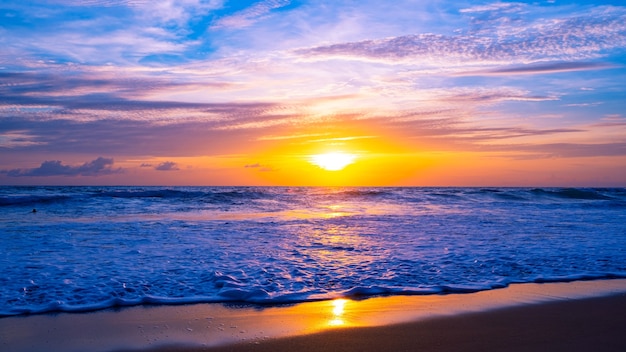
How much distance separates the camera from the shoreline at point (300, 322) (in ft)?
15.0

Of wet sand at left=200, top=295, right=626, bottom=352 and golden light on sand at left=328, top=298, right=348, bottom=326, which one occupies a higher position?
wet sand at left=200, top=295, right=626, bottom=352

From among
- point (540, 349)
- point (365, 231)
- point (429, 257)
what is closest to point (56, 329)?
point (540, 349)

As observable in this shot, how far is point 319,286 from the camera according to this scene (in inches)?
273

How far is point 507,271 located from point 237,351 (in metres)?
5.54

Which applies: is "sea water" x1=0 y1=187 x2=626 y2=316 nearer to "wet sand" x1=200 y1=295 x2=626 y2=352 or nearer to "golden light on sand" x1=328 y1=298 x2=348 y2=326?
"golden light on sand" x1=328 y1=298 x2=348 y2=326

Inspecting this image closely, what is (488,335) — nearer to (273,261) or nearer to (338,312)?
(338,312)

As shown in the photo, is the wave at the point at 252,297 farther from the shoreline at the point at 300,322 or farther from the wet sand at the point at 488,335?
the wet sand at the point at 488,335

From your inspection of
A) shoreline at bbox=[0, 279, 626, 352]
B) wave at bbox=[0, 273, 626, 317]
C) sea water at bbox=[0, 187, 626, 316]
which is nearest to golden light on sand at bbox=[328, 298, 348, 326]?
shoreline at bbox=[0, 279, 626, 352]

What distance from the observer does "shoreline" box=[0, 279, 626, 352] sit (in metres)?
4.59

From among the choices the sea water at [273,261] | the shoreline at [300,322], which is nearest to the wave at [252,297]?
the sea water at [273,261]

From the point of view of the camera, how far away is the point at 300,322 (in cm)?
527

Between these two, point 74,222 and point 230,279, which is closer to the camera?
point 230,279

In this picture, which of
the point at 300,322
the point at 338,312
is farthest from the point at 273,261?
the point at 300,322

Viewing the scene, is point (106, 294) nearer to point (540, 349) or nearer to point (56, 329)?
point (56, 329)
